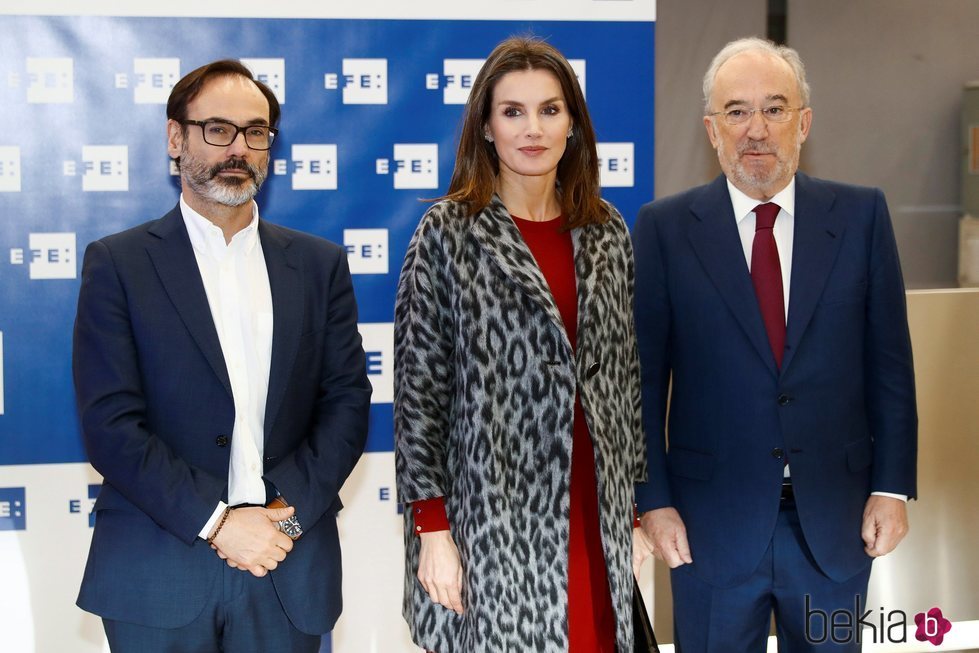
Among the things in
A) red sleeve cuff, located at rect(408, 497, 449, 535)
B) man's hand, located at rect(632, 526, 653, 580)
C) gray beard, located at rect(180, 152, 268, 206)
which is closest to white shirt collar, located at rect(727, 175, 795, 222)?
man's hand, located at rect(632, 526, 653, 580)

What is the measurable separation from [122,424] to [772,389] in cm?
149

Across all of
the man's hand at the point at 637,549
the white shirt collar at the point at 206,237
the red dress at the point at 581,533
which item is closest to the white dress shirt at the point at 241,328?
the white shirt collar at the point at 206,237

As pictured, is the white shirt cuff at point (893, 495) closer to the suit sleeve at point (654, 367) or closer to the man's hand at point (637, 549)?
the suit sleeve at point (654, 367)

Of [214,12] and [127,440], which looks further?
[214,12]

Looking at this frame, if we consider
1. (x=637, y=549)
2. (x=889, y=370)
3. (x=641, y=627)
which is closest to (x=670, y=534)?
(x=637, y=549)

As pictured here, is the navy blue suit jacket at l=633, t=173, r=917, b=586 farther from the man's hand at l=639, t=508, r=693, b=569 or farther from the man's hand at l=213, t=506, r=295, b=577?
the man's hand at l=213, t=506, r=295, b=577

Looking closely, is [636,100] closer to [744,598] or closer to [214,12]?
[214,12]

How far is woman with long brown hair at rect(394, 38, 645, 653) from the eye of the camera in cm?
213

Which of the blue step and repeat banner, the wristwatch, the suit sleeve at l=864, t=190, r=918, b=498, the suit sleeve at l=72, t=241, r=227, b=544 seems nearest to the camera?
the suit sleeve at l=72, t=241, r=227, b=544

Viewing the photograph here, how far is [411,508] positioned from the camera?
2.18m

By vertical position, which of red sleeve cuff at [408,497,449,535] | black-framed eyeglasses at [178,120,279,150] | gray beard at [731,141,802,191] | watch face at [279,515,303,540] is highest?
black-framed eyeglasses at [178,120,279,150]

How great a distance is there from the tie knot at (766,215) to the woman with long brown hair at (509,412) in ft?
1.89

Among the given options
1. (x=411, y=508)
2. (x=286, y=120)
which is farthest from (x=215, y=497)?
(x=286, y=120)

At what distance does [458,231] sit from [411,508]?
58cm
